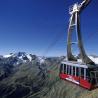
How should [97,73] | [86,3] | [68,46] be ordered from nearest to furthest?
[97,73] → [86,3] → [68,46]

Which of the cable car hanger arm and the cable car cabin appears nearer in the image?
the cable car cabin

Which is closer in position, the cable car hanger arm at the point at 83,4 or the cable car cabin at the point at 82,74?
the cable car cabin at the point at 82,74

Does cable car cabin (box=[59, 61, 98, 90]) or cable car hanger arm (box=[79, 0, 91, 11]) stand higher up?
cable car hanger arm (box=[79, 0, 91, 11])

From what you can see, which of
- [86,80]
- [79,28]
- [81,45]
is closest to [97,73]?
[86,80]

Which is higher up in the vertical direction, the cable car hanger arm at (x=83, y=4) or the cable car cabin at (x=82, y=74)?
the cable car hanger arm at (x=83, y=4)

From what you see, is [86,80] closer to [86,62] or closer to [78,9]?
[86,62]

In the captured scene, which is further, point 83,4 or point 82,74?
point 83,4

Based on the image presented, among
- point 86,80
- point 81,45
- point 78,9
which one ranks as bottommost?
point 86,80

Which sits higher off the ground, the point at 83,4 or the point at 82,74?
the point at 83,4
